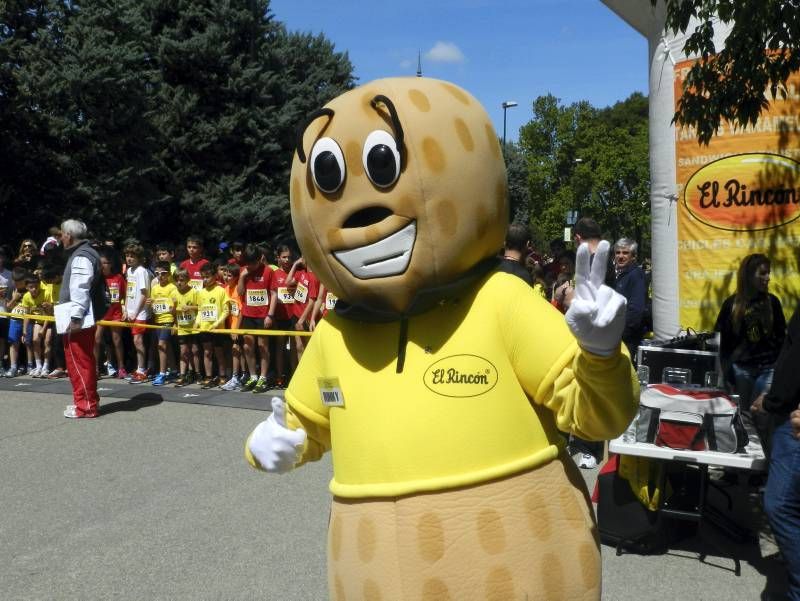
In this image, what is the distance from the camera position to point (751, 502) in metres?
5.33

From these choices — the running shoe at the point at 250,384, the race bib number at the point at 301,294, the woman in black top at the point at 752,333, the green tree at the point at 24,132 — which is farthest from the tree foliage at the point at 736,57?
the green tree at the point at 24,132

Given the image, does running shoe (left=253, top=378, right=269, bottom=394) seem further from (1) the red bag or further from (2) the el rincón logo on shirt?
(2) the el rincón logo on shirt

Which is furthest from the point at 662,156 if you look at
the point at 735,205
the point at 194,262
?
the point at 194,262

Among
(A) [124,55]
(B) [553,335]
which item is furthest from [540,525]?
(A) [124,55]

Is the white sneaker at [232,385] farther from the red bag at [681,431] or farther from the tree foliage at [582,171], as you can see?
the tree foliage at [582,171]

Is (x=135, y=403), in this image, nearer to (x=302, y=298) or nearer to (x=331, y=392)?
(x=302, y=298)

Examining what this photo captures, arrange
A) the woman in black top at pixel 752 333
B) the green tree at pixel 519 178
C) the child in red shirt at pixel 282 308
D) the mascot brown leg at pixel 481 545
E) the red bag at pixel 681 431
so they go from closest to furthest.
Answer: the mascot brown leg at pixel 481 545, the red bag at pixel 681 431, the woman in black top at pixel 752 333, the child in red shirt at pixel 282 308, the green tree at pixel 519 178

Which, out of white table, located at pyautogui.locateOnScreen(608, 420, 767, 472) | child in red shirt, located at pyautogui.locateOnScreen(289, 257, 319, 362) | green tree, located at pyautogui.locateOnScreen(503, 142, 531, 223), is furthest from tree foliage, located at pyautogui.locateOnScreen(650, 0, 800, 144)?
green tree, located at pyautogui.locateOnScreen(503, 142, 531, 223)

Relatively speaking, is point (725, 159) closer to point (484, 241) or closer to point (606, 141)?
point (484, 241)

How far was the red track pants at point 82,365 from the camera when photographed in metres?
7.96

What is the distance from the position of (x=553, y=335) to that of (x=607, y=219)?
107ft

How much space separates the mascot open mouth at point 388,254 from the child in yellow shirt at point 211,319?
300 inches

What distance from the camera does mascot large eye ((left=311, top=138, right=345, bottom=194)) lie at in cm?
223

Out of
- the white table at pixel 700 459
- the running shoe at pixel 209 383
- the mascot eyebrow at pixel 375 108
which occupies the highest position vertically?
the mascot eyebrow at pixel 375 108
